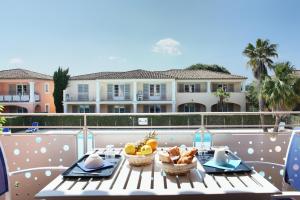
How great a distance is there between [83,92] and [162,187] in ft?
87.1

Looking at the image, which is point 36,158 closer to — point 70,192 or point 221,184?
point 70,192

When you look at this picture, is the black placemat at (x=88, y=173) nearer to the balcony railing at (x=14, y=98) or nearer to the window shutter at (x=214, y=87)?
the window shutter at (x=214, y=87)

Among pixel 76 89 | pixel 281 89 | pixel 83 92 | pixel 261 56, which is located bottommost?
pixel 281 89

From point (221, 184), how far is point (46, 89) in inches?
Result: 1252

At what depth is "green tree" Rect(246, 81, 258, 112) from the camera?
26656 mm

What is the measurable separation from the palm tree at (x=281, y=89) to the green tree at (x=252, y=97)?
3.39 m

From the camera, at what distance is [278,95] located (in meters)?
21.9

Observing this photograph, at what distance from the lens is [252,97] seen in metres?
27.7

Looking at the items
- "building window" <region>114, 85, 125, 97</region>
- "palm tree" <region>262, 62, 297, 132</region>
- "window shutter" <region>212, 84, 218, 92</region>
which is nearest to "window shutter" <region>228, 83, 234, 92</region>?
"window shutter" <region>212, 84, 218, 92</region>

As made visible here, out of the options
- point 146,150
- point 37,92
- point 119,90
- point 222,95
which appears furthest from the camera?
point 37,92

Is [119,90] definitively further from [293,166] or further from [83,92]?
[293,166]

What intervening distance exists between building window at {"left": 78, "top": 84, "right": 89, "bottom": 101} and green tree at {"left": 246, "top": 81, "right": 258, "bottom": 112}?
14.9 m

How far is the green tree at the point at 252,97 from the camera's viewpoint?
26.7 meters

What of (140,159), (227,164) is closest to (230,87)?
(227,164)
